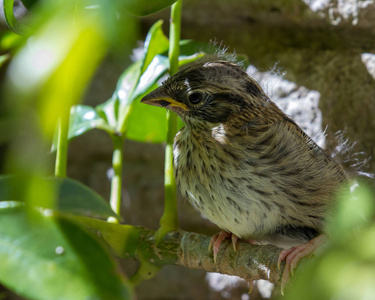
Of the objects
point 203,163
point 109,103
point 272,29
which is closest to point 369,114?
point 272,29

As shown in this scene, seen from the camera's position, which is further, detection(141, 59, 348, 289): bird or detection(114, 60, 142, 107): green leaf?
detection(114, 60, 142, 107): green leaf

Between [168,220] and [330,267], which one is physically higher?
[330,267]

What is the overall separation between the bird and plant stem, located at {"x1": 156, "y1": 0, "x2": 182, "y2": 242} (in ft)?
0.11

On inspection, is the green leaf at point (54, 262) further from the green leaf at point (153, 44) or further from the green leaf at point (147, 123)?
the green leaf at point (147, 123)

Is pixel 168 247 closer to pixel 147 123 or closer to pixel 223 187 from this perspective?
pixel 223 187

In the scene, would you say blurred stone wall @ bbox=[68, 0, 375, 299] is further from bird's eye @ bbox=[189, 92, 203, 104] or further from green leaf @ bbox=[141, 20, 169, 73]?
bird's eye @ bbox=[189, 92, 203, 104]

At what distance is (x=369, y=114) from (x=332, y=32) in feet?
1.13

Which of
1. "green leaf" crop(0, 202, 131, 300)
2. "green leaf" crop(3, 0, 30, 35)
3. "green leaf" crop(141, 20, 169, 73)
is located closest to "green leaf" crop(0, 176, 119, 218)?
"green leaf" crop(0, 202, 131, 300)

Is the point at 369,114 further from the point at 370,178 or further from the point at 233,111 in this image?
the point at 233,111

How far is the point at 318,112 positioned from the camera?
1691 millimetres

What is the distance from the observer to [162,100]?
1188 mm

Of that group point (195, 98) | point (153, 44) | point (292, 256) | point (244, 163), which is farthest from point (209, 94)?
point (292, 256)

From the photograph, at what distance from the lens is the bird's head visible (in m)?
1.16

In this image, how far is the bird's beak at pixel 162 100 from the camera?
1.18 metres
